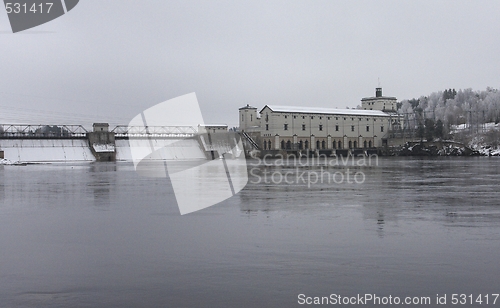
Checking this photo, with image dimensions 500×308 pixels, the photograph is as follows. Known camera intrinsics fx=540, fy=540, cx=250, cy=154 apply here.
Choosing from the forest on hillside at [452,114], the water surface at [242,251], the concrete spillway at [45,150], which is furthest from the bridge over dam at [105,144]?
the water surface at [242,251]

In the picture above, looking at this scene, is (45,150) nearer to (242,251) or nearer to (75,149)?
(75,149)

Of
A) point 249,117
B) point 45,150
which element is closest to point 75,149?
point 45,150

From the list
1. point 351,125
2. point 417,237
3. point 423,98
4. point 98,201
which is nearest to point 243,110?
point 351,125

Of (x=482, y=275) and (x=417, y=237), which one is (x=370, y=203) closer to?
(x=417, y=237)

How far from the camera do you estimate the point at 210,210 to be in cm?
1434

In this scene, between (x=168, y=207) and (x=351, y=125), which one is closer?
(x=168, y=207)

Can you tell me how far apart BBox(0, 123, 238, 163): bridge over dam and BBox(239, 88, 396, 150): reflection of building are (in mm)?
6097

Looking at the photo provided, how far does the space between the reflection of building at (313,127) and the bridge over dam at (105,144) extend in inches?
240

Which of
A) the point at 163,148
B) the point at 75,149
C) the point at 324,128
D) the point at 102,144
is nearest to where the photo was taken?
the point at 75,149

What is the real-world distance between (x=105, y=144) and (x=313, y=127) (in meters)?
31.4

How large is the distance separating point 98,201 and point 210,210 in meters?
4.27

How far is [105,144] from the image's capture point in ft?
217

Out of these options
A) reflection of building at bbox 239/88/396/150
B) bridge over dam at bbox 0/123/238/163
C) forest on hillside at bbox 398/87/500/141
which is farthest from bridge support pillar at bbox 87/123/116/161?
forest on hillside at bbox 398/87/500/141

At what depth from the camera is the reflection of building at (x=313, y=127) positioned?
77.5 metres
